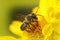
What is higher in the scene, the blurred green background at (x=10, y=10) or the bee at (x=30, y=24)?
the blurred green background at (x=10, y=10)

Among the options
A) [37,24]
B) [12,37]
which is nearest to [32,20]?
[37,24]

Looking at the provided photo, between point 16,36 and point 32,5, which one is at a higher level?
point 32,5

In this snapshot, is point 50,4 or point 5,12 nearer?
point 50,4

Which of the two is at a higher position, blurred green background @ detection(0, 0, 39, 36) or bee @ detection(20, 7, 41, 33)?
blurred green background @ detection(0, 0, 39, 36)

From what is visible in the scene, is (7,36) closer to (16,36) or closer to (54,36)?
(16,36)
